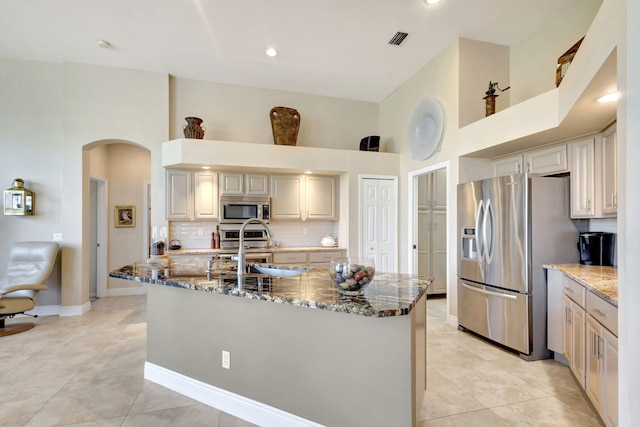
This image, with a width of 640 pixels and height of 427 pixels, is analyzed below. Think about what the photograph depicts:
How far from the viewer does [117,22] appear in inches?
141

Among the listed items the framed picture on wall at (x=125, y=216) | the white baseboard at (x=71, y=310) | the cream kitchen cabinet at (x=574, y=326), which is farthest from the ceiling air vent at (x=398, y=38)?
the white baseboard at (x=71, y=310)

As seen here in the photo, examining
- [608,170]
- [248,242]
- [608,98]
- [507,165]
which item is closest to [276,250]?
[248,242]

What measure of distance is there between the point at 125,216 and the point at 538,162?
20.2 ft

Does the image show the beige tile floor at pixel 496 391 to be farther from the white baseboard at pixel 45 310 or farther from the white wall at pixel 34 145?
the white wall at pixel 34 145

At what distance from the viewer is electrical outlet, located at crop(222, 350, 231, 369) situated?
2.17 metres

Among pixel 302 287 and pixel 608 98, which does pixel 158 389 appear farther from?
pixel 608 98

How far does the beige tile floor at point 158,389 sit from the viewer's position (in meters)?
2.11

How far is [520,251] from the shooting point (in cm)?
305

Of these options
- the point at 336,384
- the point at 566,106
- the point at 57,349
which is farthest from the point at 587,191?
the point at 57,349

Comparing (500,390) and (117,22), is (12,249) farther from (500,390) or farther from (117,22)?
(500,390)

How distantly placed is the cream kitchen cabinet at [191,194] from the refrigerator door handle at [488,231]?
368 centimetres

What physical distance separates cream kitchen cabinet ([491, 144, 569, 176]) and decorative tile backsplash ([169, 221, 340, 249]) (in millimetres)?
2744

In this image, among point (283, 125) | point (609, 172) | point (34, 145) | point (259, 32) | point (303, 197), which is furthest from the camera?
point (303, 197)

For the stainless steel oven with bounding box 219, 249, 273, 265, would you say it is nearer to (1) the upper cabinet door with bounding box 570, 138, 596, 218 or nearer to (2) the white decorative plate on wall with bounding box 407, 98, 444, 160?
(2) the white decorative plate on wall with bounding box 407, 98, 444, 160
